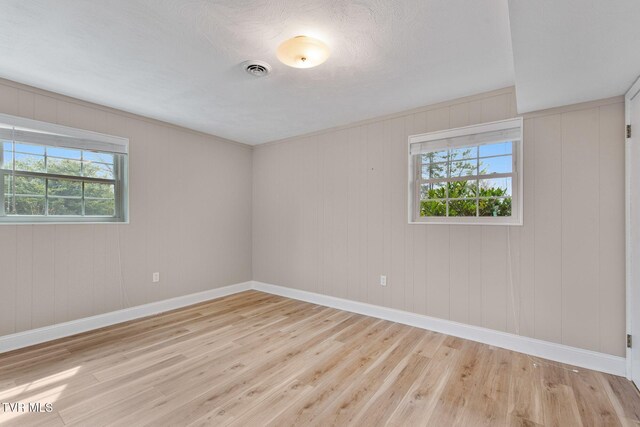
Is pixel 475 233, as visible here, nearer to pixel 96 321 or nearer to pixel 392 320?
pixel 392 320

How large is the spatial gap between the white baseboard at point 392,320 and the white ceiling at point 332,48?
2.10 metres

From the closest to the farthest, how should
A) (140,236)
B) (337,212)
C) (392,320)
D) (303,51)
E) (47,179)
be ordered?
1. (303,51)
2. (47,179)
3. (392,320)
4. (140,236)
5. (337,212)

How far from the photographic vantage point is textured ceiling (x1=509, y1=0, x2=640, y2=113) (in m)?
A: 1.40

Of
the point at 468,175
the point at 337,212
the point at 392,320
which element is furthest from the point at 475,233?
the point at 337,212

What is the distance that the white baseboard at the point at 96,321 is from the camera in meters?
2.67

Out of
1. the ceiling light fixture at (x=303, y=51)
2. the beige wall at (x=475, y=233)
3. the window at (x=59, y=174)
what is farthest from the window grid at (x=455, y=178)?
the window at (x=59, y=174)

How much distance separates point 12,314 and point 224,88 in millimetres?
2837

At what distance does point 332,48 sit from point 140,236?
308cm

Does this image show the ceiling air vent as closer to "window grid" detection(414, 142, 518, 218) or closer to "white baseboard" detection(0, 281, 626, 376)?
"window grid" detection(414, 142, 518, 218)

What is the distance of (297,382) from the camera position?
2146 millimetres

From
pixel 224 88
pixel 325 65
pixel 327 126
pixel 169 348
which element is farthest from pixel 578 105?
pixel 169 348

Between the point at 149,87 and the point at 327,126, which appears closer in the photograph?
the point at 149,87

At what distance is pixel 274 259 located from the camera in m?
4.64

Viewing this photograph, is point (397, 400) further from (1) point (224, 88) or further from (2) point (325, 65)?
(1) point (224, 88)
